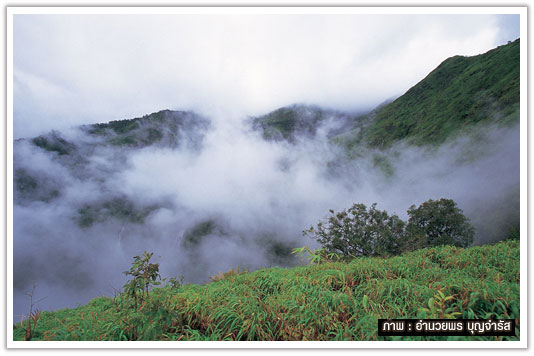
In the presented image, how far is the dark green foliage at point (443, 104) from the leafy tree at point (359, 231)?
33532 mm

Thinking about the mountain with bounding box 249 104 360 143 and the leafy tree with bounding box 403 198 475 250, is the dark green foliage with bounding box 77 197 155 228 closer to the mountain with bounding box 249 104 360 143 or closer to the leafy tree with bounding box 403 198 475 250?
the mountain with bounding box 249 104 360 143

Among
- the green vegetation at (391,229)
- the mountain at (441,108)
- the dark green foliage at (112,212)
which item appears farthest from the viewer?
the dark green foliage at (112,212)

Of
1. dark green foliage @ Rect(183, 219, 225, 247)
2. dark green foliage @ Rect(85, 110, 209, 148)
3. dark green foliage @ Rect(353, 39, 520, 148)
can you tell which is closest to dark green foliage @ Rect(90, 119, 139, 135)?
dark green foliage @ Rect(85, 110, 209, 148)

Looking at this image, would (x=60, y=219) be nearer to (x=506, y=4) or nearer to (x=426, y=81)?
(x=506, y=4)

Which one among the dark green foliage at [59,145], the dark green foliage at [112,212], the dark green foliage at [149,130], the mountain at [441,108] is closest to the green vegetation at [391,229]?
the mountain at [441,108]

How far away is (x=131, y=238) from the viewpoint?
452 ft

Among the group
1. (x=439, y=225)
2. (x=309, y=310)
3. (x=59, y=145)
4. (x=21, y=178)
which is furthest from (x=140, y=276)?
(x=59, y=145)

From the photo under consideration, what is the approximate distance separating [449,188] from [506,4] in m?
42.2

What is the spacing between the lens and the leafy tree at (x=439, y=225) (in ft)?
28.0

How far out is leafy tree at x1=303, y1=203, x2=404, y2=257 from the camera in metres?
8.57

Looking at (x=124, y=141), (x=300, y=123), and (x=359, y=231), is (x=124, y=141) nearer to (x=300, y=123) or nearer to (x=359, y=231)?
(x=300, y=123)

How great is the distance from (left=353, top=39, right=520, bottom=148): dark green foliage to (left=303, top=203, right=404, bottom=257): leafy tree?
1320 inches

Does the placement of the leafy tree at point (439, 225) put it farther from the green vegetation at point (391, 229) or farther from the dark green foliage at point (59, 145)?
the dark green foliage at point (59, 145)
